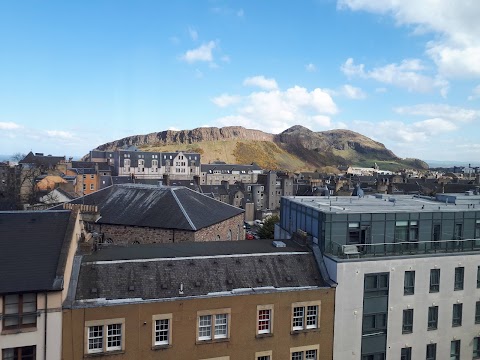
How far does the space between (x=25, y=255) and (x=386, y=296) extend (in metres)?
17.3

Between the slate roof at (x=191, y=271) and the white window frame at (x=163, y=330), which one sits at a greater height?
the slate roof at (x=191, y=271)

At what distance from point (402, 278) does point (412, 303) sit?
60.7 inches

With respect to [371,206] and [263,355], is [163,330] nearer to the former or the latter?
[263,355]

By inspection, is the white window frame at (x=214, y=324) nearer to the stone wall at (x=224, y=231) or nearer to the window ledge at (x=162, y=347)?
the window ledge at (x=162, y=347)

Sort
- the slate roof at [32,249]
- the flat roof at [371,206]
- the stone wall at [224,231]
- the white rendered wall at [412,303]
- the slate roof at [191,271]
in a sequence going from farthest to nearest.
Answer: the stone wall at [224,231]
the flat roof at [371,206]
the white rendered wall at [412,303]
the slate roof at [191,271]
the slate roof at [32,249]

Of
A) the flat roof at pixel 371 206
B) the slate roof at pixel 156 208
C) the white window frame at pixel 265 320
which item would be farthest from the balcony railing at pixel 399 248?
the slate roof at pixel 156 208

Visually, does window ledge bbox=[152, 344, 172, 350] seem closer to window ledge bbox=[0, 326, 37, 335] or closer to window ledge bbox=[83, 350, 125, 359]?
window ledge bbox=[83, 350, 125, 359]

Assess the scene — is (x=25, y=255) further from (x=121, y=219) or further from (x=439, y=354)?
(x=439, y=354)

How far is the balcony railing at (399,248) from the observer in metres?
20.5

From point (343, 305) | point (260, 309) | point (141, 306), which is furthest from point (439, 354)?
point (141, 306)

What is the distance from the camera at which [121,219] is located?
32.0 meters

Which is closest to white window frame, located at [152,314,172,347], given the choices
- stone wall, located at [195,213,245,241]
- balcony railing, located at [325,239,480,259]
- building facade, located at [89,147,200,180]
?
balcony railing, located at [325,239,480,259]

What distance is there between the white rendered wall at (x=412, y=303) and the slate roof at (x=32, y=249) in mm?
12929

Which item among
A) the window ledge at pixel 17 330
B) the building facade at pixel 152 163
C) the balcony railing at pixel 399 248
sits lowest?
the window ledge at pixel 17 330
